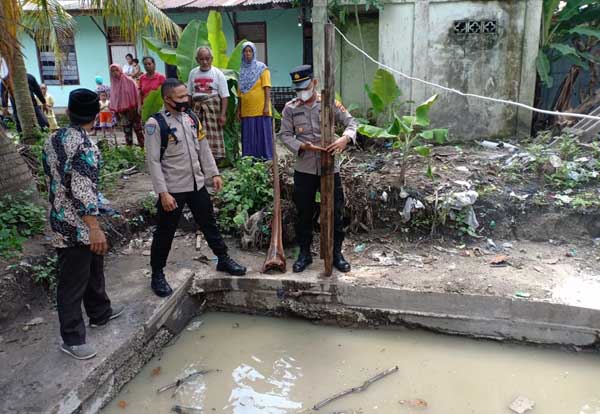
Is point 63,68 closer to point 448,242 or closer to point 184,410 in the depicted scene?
point 448,242

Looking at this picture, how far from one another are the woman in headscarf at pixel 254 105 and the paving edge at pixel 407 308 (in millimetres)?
2613

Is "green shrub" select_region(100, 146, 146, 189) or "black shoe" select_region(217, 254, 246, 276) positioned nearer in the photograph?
"black shoe" select_region(217, 254, 246, 276)

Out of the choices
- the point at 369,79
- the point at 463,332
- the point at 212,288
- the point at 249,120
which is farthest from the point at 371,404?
the point at 369,79

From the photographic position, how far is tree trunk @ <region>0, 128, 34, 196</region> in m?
4.56

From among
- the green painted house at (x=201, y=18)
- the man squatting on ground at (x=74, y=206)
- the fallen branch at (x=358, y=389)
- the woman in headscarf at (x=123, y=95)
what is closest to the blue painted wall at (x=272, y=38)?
the green painted house at (x=201, y=18)

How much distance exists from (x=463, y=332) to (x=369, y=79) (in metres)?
5.23

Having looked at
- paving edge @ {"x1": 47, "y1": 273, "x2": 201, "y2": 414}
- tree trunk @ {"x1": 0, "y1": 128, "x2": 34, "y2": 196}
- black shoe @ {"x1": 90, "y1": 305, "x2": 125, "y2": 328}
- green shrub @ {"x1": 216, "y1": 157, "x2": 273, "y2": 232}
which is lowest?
paving edge @ {"x1": 47, "y1": 273, "x2": 201, "y2": 414}

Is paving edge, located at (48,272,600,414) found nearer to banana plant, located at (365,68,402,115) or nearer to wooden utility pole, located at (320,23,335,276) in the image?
wooden utility pole, located at (320,23,335,276)

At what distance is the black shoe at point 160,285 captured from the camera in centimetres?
386

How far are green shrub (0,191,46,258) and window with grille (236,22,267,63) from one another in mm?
7305

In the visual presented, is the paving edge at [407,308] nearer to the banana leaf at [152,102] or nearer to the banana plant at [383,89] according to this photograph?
the banana plant at [383,89]

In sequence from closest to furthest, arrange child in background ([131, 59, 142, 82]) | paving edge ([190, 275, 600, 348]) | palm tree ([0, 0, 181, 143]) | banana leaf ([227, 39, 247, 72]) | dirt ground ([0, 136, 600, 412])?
dirt ground ([0, 136, 600, 412])
paving edge ([190, 275, 600, 348])
palm tree ([0, 0, 181, 143])
banana leaf ([227, 39, 247, 72])
child in background ([131, 59, 142, 82])

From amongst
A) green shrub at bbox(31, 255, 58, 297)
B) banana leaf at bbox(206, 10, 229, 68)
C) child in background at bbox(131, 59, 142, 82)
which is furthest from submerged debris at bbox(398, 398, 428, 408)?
child in background at bbox(131, 59, 142, 82)

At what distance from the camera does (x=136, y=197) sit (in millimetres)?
5527
